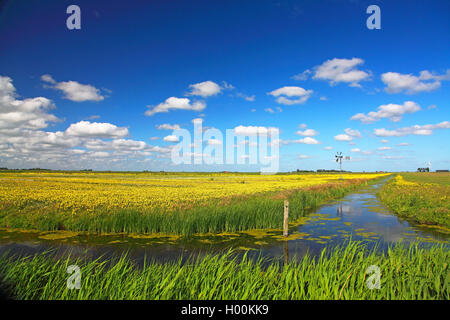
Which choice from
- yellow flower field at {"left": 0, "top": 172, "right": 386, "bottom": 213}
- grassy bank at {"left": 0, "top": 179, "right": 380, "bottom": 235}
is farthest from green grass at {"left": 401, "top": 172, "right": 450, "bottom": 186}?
grassy bank at {"left": 0, "top": 179, "right": 380, "bottom": 235}

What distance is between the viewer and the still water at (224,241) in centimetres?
1049

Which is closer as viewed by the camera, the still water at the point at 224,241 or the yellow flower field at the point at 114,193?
the still water at the point at 224,241

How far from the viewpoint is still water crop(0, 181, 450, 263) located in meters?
10.5

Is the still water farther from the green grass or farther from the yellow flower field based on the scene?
the green grass

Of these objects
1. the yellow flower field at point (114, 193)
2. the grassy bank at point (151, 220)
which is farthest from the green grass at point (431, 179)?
the grassy bank at point (151, 220)

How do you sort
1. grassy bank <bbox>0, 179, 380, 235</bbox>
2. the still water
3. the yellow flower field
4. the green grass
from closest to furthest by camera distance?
the still water, grassy bank <bbox>0, 179, 380, 235</bbox>, the yellow flower field, the green grass

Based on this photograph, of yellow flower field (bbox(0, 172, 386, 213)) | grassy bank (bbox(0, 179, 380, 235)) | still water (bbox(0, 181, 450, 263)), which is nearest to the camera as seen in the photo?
still water (bbox(0, 181, 450, 263))

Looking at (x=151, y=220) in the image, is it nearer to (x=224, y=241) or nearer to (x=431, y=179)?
(x=224, y=241)

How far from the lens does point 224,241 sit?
12188mm

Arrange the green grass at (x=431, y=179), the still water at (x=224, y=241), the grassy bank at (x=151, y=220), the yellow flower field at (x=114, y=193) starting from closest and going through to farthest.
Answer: the still water at (x=224, y=241)
the grassy bank at (x=151, y=220)
the yellow flower field at (x=114, y=193)
the green grass at (x=431, y=179)

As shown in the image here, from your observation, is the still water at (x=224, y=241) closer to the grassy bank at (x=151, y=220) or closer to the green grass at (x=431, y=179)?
the grassy bank at (x=151, y=220)

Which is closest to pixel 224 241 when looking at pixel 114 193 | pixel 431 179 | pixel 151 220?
pixel 151 220

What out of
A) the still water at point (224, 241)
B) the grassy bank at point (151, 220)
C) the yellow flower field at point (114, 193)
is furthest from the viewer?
the yellow flower field at point (114, 193)
